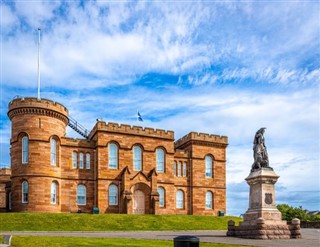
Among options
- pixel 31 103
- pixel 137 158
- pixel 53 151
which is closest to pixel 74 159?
pixel 53 151

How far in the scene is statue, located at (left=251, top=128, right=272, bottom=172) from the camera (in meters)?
27.5

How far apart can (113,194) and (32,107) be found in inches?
523

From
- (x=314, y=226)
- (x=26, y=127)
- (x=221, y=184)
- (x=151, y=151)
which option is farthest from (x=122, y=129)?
(x=314, y=226)

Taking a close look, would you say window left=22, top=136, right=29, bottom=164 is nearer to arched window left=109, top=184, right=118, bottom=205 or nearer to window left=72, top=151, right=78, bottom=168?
window left=72, top=151, right=78, bottom=168

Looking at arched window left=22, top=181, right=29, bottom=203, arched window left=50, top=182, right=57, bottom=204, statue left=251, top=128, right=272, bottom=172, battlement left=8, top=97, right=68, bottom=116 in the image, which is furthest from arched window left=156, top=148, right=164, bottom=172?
statue left=251, top=128, right=272, bottom=172

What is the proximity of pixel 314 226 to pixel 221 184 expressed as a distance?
14579 mm

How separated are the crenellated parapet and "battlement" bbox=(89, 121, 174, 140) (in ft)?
Result: 17.4

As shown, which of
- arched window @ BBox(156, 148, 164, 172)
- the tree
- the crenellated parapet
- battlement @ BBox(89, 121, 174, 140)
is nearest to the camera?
the crenellated parapet

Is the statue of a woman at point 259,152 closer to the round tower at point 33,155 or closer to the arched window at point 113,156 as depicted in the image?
the arched window at point 113,156

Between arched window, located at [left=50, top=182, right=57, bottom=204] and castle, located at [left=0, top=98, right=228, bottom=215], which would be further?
arched window, located at [left=50, top=182, right=57, bottom=204]

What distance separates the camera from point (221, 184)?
5578 centimetres

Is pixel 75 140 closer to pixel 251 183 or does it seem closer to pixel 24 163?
pixel 24 163

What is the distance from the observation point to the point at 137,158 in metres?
50.3

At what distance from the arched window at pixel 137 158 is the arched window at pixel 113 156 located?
91.9 inches
